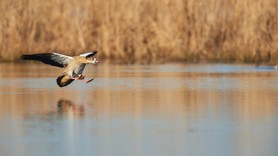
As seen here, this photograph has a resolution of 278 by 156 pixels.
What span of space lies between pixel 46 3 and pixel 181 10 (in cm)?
338

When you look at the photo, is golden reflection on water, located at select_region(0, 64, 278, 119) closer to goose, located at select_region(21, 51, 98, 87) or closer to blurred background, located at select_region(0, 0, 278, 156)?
blurred background, located at select_region(0, 0, 278, 156)

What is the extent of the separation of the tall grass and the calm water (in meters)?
4.47

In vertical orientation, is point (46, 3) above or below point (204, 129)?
above

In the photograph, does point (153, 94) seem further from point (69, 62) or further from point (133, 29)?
point (133, 29)

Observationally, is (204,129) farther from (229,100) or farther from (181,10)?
(181,10)

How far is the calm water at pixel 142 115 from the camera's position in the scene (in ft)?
27.6

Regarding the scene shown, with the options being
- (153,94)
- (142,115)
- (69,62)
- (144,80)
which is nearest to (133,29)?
(144,80)

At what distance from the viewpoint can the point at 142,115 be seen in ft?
35.0

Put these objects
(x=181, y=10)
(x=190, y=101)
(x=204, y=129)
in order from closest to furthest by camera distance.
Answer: (x=204, y=129), (x=190, y=101), (x=181, y=10)

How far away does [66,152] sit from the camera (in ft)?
26.6

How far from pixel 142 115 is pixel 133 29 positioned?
37.1 ft

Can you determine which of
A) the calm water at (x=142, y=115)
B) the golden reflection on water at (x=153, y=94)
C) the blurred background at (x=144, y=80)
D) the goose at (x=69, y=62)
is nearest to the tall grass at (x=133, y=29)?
the blurred background at (x=144, y=80)

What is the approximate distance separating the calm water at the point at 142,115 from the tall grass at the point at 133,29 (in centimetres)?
447

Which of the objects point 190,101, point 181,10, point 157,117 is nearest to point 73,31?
point 181,10
